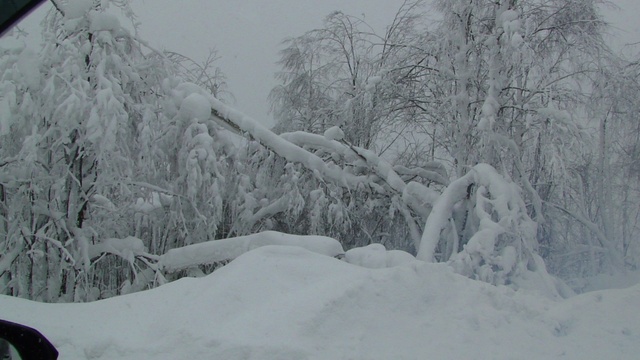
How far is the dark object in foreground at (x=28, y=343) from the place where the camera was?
6.51ft

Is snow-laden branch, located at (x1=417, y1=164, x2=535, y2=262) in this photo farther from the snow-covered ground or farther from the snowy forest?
the snow-covered ground

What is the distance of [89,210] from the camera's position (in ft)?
26.2

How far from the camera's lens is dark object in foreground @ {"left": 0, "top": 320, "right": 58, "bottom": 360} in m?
1.98

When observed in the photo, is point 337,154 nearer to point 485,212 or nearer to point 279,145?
point 279,145

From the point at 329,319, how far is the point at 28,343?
222cm

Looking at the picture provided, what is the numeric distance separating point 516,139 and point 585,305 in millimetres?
7632

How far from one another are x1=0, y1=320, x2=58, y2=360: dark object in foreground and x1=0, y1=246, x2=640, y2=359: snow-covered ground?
1.63 metres

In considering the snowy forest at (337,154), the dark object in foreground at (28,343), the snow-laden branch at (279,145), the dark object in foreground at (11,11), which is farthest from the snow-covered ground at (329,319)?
the snow-laden branch at (279,145)

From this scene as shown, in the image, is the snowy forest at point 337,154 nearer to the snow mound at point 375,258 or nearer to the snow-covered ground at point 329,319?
the snow mound at point 375,258

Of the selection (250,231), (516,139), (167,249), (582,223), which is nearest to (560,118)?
(516,139)

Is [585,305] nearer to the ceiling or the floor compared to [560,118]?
nearer to the floor

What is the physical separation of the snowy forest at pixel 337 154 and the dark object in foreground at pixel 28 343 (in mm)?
5229

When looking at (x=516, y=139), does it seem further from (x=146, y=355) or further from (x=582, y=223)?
(x=146, y=355)

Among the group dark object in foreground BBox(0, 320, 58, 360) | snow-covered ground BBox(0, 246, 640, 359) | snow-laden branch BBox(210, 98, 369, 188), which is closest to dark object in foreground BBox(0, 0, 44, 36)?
dark object in foreground BBox(0, 320, 58, 360)
